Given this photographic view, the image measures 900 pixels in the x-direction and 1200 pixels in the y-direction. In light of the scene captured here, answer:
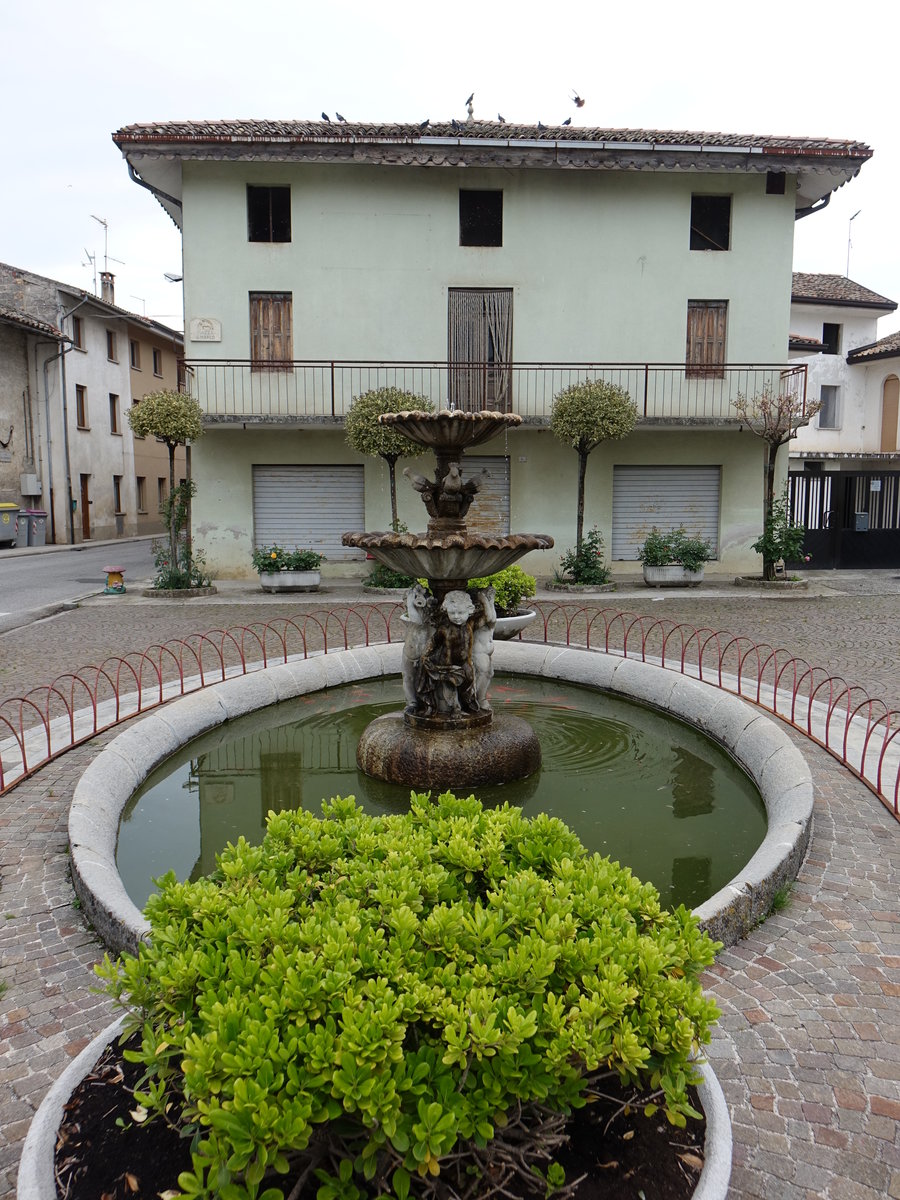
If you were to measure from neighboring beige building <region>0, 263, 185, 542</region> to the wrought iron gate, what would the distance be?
905 inches

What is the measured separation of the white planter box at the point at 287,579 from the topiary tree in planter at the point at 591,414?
5778 mm

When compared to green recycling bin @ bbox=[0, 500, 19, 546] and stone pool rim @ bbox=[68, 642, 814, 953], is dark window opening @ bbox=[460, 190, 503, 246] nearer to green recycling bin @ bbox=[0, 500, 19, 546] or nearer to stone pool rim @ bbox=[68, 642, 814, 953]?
stone pool rim @ bbox=[68, 642, 814, 953]

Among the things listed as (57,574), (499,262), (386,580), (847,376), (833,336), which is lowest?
(57,574)

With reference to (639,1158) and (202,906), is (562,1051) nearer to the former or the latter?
(639,1158)

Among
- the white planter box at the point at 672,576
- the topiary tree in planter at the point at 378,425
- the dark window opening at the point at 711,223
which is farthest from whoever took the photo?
the dark window opening at the point at 711,223

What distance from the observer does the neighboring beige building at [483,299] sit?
17812 mm

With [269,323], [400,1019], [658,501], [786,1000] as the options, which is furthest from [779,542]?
[400,1019]

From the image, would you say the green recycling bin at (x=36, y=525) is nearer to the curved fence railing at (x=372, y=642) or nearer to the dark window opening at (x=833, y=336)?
the curved fence railing at (x=372, y=642)

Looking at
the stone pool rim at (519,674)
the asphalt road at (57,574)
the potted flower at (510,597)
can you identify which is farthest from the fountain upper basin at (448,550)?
the asphalt road at (57,574)

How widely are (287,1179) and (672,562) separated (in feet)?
54.3

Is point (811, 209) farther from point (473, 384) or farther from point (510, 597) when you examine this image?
point (510, 597)

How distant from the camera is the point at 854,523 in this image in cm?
2127

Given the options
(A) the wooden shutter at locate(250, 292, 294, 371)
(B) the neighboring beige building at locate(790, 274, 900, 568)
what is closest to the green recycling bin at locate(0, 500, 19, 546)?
(A) the wooden shutter at locate(250, 292, 294, 371)

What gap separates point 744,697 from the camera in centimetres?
799
